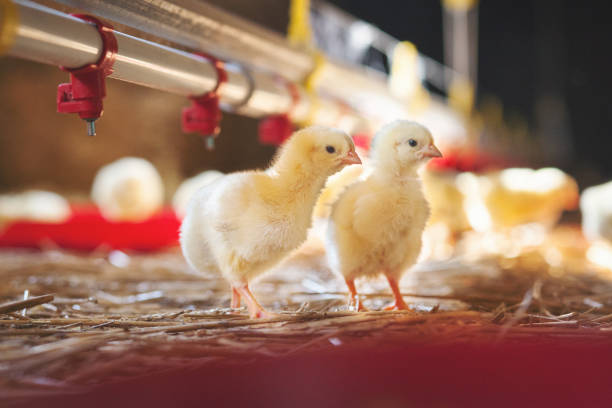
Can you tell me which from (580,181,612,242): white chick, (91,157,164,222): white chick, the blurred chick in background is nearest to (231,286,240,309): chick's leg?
(580,181,612,242): white chick

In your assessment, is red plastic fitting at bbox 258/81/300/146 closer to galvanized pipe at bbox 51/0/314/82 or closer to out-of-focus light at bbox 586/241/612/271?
galvanized pipe at bbox 51/0/314/82

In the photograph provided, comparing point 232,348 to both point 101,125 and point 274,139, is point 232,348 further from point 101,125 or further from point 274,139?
point 101,125

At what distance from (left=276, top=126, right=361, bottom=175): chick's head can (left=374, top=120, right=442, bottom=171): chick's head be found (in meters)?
0.17

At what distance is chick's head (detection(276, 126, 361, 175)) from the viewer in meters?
1.20

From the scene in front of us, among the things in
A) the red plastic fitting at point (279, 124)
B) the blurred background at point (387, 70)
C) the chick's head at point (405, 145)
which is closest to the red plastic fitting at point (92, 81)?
the chick's head at point (405, 145)

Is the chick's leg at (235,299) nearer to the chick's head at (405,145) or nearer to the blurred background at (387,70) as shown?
the chick's head at (405,145)

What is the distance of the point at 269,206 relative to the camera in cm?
119

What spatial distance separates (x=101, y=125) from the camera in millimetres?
5059

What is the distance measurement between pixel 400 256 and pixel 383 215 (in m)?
0.11

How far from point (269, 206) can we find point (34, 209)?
2.68 m

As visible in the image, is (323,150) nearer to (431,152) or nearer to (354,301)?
(431,152)

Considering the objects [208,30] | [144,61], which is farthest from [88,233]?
[144,61]

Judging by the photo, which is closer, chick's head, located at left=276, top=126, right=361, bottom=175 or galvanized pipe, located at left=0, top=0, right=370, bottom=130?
galvanized pipe, located at left=0, top=0, right=370, bottom=130

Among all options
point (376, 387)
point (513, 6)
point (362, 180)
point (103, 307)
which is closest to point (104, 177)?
point (103, 307)
